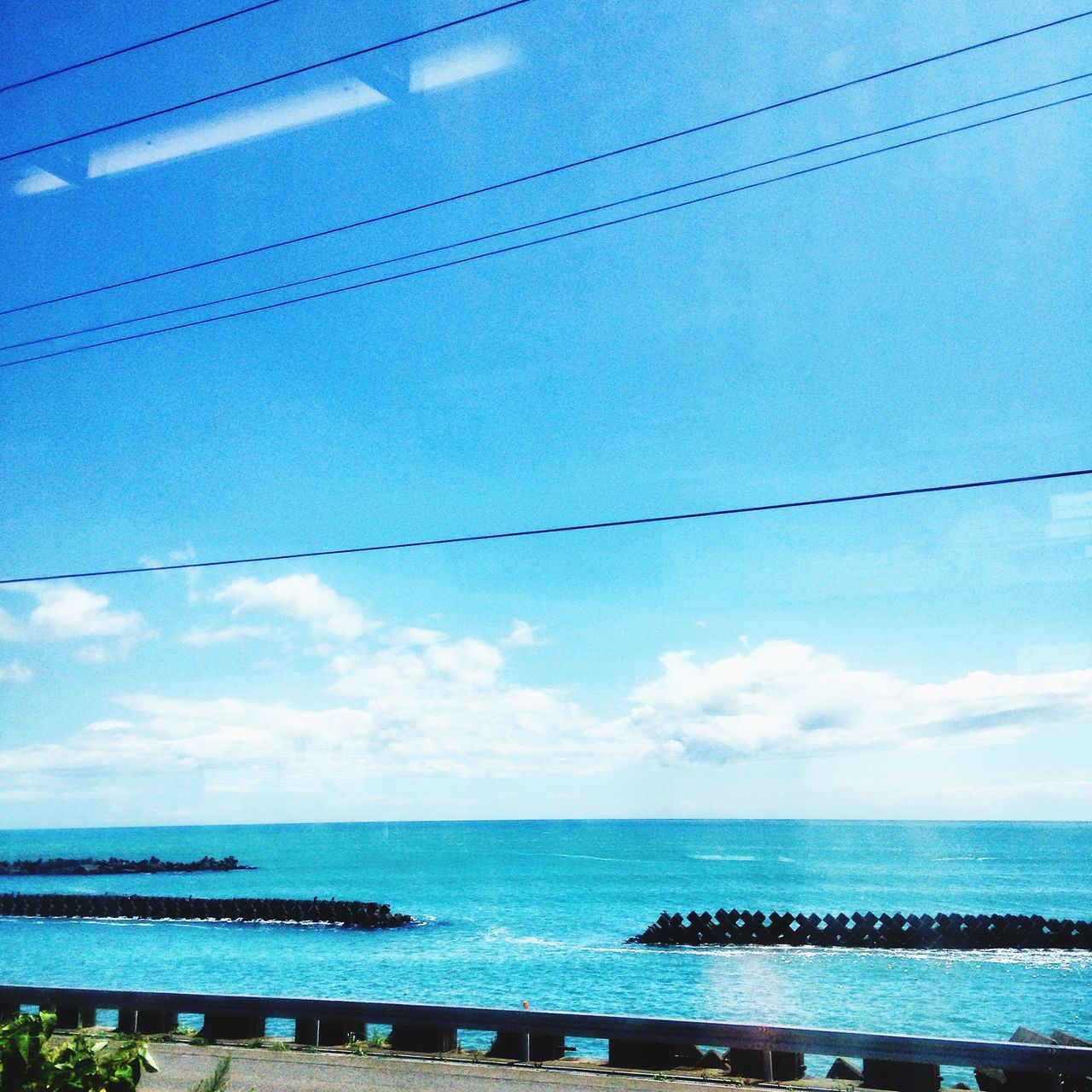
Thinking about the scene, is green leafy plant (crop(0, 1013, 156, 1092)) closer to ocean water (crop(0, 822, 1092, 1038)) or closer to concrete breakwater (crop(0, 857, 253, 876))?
ocean water (crop(0, 822, 1092, 1038))

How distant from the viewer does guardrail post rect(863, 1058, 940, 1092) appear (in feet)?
21.3

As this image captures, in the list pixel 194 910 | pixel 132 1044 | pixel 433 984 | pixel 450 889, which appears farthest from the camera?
pixel 450 889

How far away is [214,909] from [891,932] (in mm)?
35971

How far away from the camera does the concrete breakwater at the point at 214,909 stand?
152 ft

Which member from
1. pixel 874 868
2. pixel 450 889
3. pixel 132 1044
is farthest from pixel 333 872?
pixel 132 1044

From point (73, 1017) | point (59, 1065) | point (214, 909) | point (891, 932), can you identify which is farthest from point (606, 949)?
point (59, 1065)

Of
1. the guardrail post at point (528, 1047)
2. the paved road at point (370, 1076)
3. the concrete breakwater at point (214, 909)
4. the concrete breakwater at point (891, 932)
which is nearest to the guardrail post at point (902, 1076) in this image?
the paved road at point (370, 1076)

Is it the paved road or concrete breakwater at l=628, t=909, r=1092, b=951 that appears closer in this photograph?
the paved road

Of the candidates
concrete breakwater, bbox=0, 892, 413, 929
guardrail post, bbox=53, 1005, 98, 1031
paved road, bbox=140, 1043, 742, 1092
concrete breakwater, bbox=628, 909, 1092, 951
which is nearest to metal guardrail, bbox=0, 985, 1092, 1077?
guardrail post, bbox=53, 1005, 98, 1031

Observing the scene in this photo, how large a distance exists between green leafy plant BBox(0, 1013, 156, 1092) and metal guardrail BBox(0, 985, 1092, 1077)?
15.6ft

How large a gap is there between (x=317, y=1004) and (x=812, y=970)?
3046 cm

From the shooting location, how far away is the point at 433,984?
3097 cm

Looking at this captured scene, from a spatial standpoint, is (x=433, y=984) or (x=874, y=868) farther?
(x=874, y=868)

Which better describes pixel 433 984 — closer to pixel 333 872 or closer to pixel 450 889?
pixel 450 889
